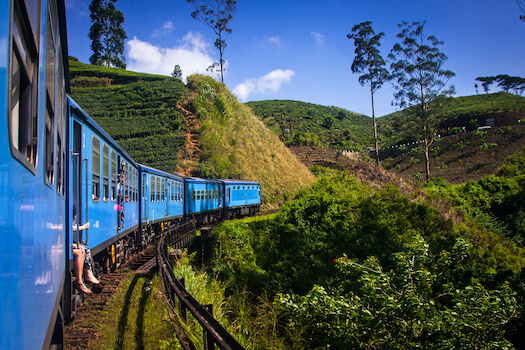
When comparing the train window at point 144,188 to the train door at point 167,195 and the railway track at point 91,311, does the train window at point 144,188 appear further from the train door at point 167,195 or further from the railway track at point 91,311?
the railway track at point 91,311

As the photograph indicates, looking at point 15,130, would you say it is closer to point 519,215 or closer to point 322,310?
point 322,310

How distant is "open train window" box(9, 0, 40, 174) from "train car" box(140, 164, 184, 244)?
39.0 ft

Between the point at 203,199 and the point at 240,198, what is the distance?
22.5 feet

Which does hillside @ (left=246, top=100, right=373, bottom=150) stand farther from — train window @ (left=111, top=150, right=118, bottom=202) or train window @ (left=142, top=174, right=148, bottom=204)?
train window @ (left=111, top=150, right=118, bottom=202)

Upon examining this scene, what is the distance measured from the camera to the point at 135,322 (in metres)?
6.86

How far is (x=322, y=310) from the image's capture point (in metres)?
7.84

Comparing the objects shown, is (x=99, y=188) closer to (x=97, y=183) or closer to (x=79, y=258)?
(x=97, y=183)

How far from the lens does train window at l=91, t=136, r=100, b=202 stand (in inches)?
281

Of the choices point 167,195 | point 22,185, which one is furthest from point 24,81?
point 167,195

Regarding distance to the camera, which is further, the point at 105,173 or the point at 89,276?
the point at 105,173

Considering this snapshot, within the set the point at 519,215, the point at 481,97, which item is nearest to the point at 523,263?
the point at 519,215

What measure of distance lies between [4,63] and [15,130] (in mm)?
377

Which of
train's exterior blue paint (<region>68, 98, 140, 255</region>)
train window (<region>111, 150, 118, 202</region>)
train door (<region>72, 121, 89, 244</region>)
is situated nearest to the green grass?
train's exterior blue paint (<region>68, 98, 140, 255</region>)

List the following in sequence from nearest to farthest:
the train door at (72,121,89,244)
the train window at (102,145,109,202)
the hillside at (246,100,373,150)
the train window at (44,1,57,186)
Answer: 1. the train window at (44,1,57,186)
2. the train door at (72,121,89,244)
3. the train window at (102,145,109,202)
4. the hillside at (246,100,373,150)
